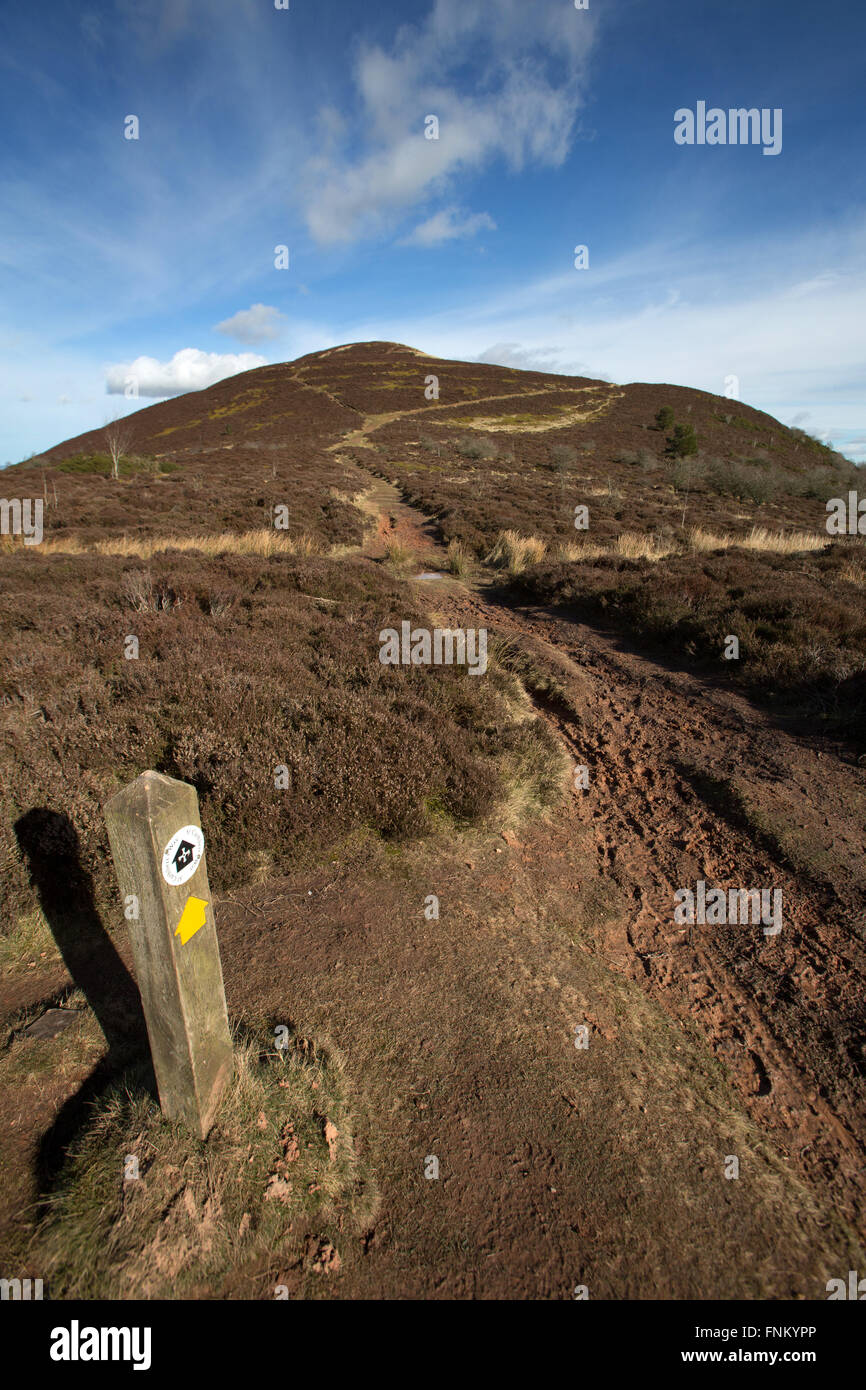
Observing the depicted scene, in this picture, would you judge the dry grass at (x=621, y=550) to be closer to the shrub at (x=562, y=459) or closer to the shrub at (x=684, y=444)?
the shrub at (x=562, y=459)

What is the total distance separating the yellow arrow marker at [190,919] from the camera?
1.85 meters

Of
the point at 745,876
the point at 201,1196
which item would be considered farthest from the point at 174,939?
the point at 745,876

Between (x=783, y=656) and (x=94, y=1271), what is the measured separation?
7225 millimetres

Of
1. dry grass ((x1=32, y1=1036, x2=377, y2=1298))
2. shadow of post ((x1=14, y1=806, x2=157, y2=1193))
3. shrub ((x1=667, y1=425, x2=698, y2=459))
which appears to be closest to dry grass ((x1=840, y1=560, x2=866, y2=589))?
dry grass ((x1=32, y1=1036, x2=377, y2=1298))

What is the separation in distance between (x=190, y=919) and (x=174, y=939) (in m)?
0.09

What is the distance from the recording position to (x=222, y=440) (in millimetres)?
42625

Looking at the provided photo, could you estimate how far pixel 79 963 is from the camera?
9.73 ft

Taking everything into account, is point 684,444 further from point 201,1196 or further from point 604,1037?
point 201,1196

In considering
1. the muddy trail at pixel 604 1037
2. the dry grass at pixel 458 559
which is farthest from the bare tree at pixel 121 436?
the muddy trail at pixel 604 1037

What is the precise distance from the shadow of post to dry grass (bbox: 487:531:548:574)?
9.84m

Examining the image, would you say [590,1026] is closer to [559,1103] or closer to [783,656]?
[559,1103]
